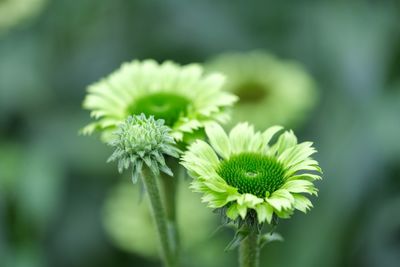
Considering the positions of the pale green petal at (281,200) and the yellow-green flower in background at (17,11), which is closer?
the pale green petal at (281,200)

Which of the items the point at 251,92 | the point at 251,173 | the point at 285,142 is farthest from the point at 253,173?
the point at 251,92

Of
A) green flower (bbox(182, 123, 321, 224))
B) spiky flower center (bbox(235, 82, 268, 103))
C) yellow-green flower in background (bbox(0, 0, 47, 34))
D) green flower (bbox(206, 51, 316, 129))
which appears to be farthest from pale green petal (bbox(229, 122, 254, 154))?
yellow-green flower in background (bbox(0, 0, 47, 34))

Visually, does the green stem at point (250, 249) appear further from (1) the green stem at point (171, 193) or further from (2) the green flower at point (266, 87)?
(2) the green flower at point (266, 87)

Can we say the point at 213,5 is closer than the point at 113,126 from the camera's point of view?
No

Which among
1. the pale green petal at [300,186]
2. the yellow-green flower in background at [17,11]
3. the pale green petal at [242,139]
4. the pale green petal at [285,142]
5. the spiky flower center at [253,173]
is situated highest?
the yellow-green flower in background at [17,11]

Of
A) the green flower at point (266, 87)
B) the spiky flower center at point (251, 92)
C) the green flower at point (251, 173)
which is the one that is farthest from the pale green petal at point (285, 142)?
the spiky flower center at point (251, 92)

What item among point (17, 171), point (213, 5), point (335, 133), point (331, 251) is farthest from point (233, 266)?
point (213, 5)

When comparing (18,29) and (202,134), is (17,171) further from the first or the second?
(202,134)
